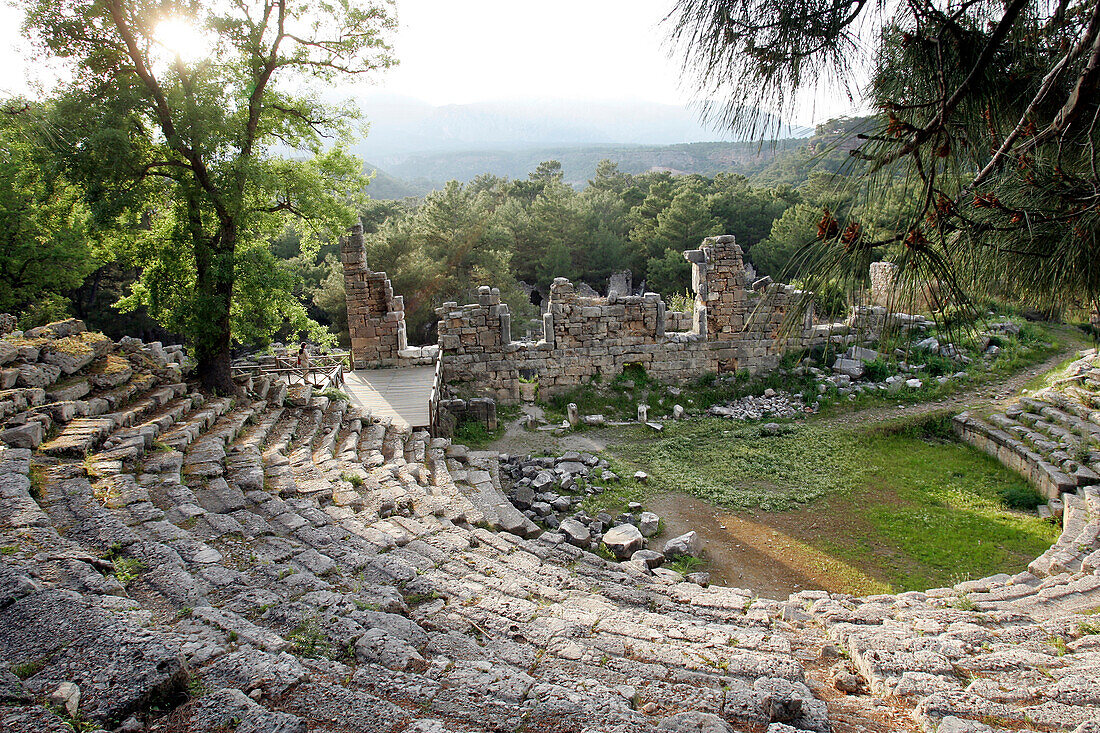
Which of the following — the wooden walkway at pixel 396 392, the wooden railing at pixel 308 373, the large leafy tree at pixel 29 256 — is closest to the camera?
the wooden walkway at pixel 396 392

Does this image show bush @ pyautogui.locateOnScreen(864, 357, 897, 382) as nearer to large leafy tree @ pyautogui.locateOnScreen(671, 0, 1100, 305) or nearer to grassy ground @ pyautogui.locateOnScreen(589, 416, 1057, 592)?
grassy ground @ pyautogui.locateOnScreen(589, 416, 1057, 592)

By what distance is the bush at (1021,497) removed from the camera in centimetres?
902

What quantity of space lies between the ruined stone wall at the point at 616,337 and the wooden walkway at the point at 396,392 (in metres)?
0.99

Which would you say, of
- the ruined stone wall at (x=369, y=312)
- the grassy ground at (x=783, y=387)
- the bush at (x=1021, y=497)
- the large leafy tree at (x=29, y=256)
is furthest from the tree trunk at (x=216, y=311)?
the large leafy tree at (x=29, y=256)

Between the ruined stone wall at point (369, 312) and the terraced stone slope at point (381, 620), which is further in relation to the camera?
the ruined stone wall at point (369, 312)

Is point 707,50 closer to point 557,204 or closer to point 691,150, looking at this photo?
point 557,204

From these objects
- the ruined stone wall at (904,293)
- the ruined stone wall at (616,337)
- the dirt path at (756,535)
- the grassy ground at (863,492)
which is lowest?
the dirt path at (756,535)

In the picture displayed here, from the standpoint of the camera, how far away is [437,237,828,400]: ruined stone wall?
1390 centimetres

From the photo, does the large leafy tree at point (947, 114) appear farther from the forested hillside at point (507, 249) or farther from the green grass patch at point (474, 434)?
the forested hillside at point (507, 249)

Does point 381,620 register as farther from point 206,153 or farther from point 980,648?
point 206,153

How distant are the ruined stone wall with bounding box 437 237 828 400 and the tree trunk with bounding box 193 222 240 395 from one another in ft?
16.3

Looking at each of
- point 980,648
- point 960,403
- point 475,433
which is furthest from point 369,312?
point 960,403

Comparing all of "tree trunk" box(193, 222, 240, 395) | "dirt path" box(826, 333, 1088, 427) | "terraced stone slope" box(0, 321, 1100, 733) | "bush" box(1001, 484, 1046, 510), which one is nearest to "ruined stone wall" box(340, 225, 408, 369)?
"tree trunk" box(193, 222, 240, 395)

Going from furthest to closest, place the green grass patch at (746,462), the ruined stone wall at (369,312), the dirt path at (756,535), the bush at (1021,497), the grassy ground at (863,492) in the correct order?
the ruined stone wall at (369,312) < the green grass patch at (746,462) < the bush at (1021,497) < the grassy ground at (863,492) < the dirt path at (756,535)
